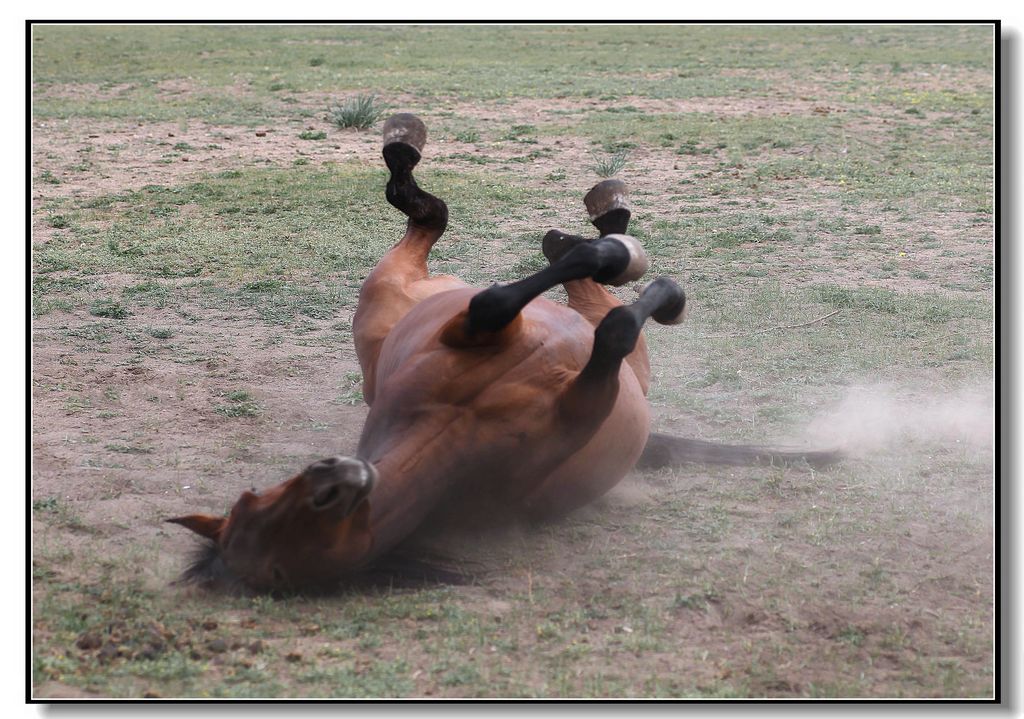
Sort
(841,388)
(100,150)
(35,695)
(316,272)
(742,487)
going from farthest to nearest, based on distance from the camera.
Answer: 1. (100,150)
2. (316,272)
3. (841,388)
4. (742,487)
5. (35,695)

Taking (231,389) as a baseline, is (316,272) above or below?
above

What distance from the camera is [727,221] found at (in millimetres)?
9070

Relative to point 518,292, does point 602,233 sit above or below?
above

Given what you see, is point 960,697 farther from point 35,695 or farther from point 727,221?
point 727,221

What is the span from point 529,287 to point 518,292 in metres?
0.04

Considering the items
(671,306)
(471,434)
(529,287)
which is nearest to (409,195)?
(671,306)

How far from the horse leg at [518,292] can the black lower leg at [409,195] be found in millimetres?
1959

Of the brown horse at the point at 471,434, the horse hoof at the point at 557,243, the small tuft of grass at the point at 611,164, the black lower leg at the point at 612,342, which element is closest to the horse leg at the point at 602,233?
the horse hoof at the point at 557,243

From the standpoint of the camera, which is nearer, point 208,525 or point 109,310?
point 208,525

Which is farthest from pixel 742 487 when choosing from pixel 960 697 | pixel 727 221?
pixel 727 221

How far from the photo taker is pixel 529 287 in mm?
3986

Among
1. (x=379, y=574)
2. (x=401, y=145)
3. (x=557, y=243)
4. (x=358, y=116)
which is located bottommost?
(x=379, y=574)

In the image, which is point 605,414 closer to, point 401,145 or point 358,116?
point 401,145

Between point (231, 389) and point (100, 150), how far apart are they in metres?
6.38
